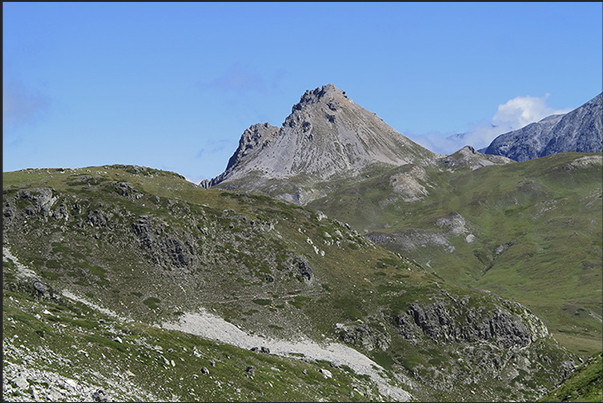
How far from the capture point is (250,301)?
475 ft

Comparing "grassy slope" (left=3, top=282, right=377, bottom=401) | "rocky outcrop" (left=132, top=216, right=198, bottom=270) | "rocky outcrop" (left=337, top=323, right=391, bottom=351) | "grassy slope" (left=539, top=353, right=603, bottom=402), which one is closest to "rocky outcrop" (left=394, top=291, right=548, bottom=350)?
"rocky outcrop" (left=337, top=323, right=391, bottom=351)

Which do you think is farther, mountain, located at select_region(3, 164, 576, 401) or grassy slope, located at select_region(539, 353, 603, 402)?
mountain, located at select_region(3, 164, 576, 401)

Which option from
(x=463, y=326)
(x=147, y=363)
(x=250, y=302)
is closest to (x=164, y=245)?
(x=250, y=302)

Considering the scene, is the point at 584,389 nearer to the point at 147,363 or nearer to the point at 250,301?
the point at 147,363

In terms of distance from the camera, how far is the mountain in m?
101

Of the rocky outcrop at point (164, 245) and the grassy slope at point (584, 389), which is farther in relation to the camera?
the rocky outcrop at point (164, 245)

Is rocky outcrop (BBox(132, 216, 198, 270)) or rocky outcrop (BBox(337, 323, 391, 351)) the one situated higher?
rocky outcrop (BBox(132, 216, 198, 270))

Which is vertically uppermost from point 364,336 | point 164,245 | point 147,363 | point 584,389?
point 164,245

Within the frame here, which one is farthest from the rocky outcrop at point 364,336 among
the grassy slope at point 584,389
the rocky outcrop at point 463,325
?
the grassy slope at point 584,389

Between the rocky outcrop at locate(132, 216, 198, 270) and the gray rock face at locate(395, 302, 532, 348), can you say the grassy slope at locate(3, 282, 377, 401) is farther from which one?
the gray rock face at locate(395, 302, 532, 348)

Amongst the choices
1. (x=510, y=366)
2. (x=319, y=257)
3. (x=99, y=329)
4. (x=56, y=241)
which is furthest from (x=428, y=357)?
(x=56, y=241)

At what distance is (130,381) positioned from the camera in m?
63.6

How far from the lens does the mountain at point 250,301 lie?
100625 mm

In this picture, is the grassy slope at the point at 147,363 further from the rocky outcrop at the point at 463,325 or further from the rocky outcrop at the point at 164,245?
the rocky outcrop at the point at 463,325
